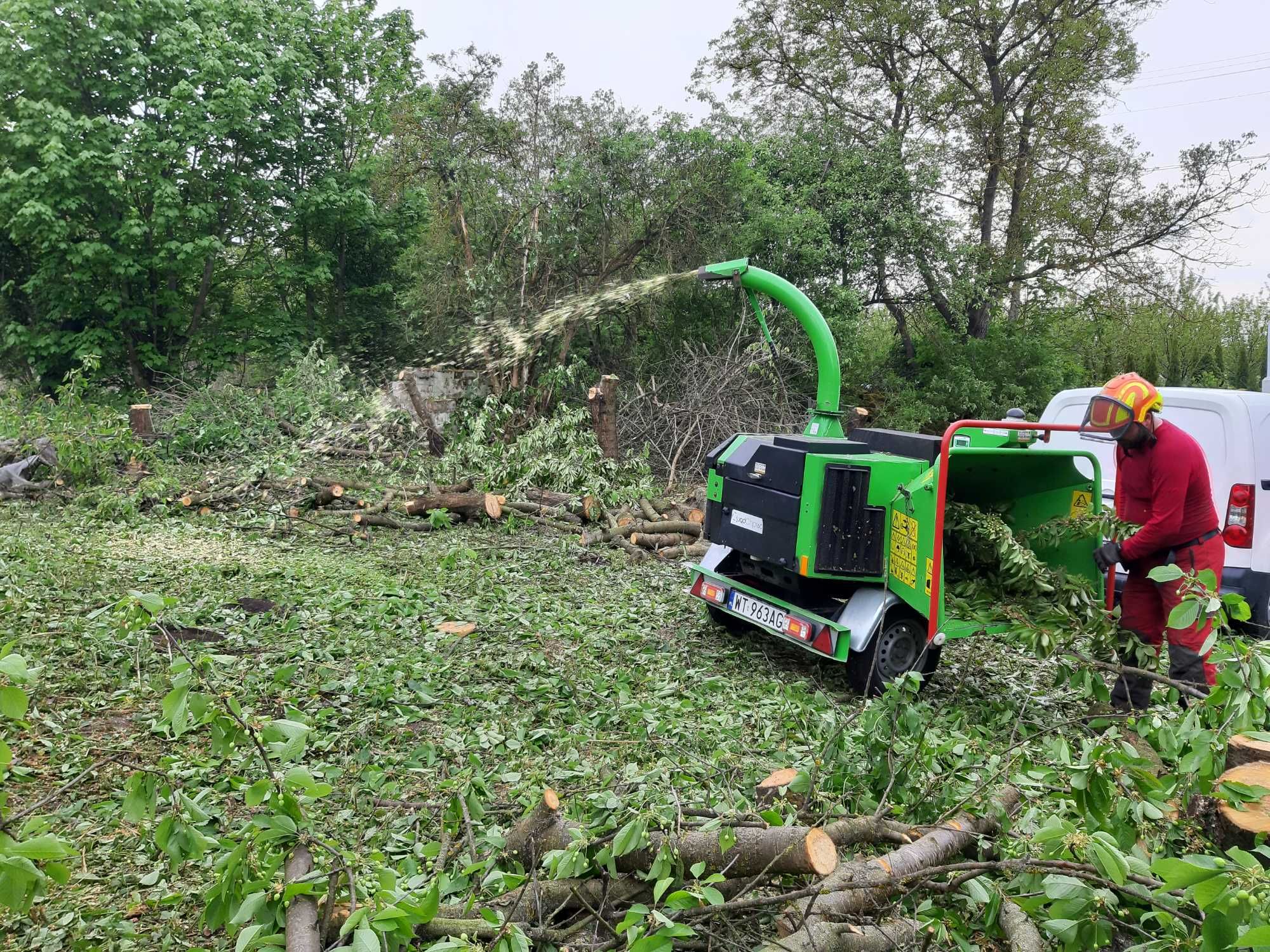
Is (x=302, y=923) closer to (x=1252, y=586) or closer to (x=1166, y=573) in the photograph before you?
(x=1166, y=573)

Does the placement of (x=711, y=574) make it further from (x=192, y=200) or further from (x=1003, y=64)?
(x=1003, y=64)

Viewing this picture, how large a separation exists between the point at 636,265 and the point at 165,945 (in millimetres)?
11655

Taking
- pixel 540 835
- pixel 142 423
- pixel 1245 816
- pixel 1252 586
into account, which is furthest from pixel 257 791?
pixel 142 423

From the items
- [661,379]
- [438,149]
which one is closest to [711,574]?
[661,379]

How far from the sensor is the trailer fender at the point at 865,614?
4320mm

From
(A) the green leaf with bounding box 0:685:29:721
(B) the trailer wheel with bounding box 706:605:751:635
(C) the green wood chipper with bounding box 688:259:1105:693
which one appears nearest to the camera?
(A) the green leaf with bounding box 0:685:29:721

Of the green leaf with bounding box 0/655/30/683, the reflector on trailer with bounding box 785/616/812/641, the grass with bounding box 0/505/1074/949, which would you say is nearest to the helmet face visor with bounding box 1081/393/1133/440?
the grass with bounding box 0/505/1074/949

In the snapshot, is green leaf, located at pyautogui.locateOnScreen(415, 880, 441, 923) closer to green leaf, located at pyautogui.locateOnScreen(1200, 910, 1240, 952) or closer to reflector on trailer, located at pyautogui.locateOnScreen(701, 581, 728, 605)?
green leaf, located at pyautogui.locateOnScreen(1200, 910, 1240, 952)

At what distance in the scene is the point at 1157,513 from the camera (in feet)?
13.6

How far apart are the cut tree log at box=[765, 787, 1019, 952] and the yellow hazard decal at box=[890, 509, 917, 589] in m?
1.94

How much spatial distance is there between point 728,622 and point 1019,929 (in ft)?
11.6

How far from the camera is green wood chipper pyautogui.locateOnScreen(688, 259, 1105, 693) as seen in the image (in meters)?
4.22

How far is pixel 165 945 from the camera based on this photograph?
2.33 m

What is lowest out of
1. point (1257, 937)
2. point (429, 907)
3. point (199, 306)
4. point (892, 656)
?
point (892, 656)
